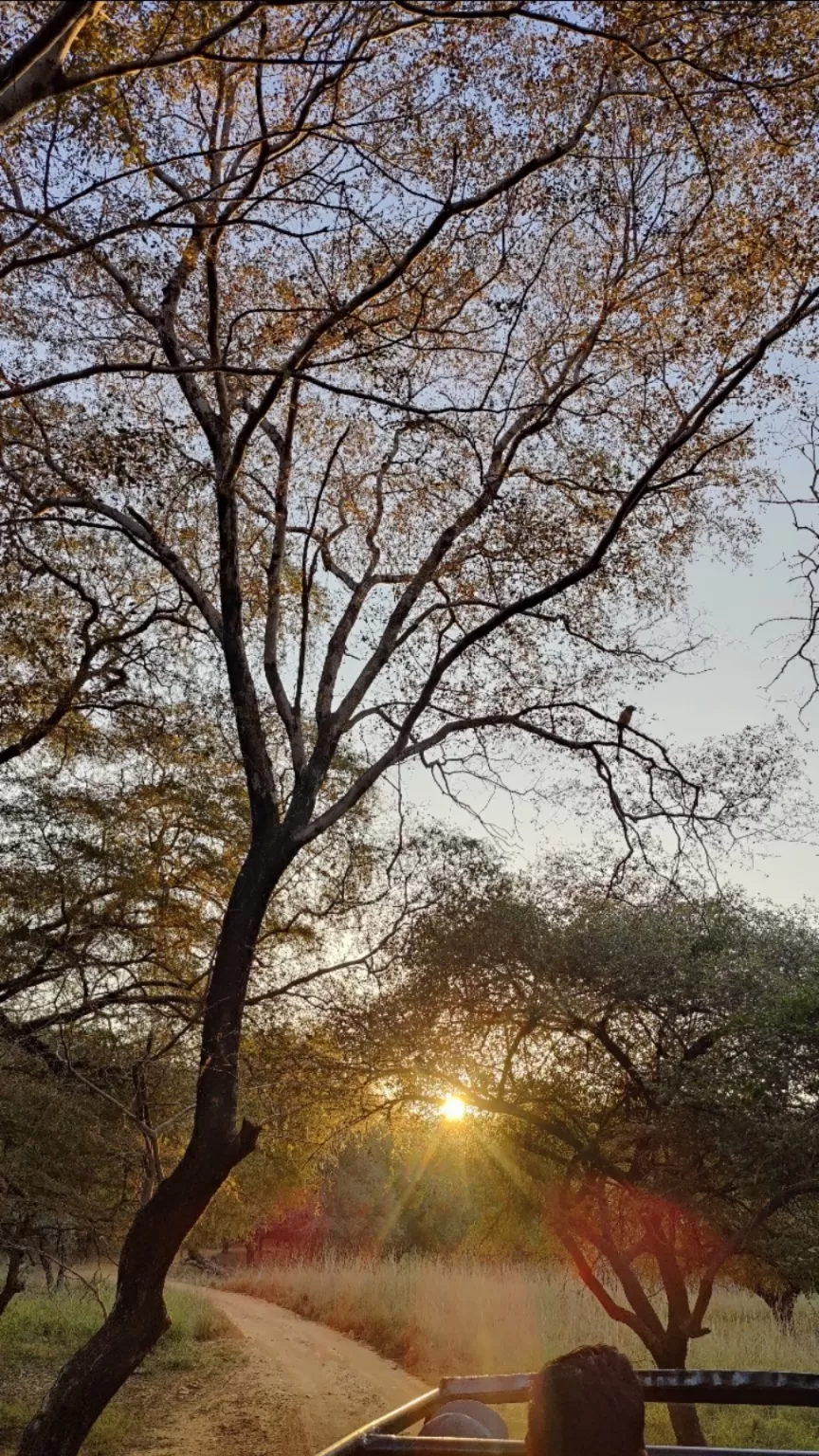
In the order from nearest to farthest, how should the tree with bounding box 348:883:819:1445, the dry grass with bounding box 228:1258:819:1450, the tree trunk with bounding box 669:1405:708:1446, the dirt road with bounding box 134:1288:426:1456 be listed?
the tree trunk with bounding box 669:1405:708:1446 < the tree with bounding box 348:883:819:1445 < the dry grass with bounding box 228:1258:819:1450 < the dirt road with bounding box 134:1288:426:1456

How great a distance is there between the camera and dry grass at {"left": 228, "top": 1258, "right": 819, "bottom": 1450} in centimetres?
921

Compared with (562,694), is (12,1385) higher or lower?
lower

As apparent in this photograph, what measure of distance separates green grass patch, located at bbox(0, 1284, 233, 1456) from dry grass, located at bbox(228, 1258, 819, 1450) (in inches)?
91.8

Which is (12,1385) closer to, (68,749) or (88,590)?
(68,749)

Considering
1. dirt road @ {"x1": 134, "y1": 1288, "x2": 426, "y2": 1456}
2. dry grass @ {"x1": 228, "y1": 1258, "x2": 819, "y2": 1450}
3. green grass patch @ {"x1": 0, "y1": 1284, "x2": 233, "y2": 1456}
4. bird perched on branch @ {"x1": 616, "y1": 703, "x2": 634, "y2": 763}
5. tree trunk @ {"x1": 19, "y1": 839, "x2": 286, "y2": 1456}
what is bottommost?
green grass patch @ {"x1": 0, "y1": 1284, "x2": 233, "y2": 1456}

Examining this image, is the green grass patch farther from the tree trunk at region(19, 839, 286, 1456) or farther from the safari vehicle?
the safari vehicle

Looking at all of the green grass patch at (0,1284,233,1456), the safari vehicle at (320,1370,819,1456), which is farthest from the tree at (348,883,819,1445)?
the safari vehicle at (320,1370,819,1456)

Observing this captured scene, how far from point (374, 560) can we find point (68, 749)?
347cm

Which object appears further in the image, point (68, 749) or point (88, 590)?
point (68, 749)

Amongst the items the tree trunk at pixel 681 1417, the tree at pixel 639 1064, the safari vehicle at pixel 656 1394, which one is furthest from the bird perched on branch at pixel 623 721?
the safari vehicle at pixel 656 1394

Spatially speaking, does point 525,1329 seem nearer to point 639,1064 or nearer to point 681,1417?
point 639,1064

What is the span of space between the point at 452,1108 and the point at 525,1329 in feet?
10.2

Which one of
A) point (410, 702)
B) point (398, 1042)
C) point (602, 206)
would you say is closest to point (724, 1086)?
point (398, 1042)

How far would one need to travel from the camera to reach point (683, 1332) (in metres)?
8.65
